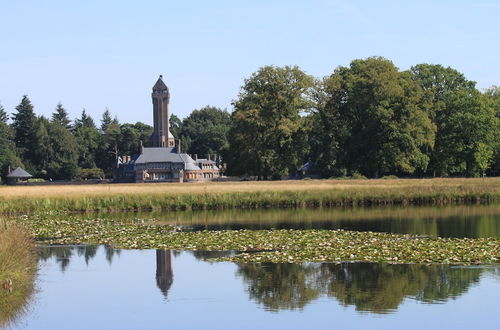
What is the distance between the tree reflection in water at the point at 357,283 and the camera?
1972 cm

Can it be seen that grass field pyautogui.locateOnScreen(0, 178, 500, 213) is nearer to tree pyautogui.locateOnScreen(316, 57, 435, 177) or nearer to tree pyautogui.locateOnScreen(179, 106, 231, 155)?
tree pyautogui.locateOnScreen(316, 57, 435, 177)

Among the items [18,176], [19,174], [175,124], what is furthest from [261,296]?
[175,124]

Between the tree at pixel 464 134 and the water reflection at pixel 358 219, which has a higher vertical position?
the tree at pixel 464 134

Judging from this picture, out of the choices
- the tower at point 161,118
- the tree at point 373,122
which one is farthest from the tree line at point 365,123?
the tower at point 161,118

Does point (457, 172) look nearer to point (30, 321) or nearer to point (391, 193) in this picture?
point (391, 193)

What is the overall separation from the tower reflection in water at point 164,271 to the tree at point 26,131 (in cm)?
11747

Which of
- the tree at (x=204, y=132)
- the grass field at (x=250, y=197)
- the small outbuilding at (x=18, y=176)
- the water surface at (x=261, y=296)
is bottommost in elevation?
the water surface at (x=261, y=296)

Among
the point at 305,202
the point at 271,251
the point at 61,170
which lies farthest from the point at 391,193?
the point at 61,170

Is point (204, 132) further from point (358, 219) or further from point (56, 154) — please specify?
point (358, 219)

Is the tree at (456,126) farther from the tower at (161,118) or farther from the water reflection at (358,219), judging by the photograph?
the tower at (161,118)

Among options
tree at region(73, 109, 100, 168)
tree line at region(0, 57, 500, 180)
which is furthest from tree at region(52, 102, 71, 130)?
tree line at region(0, 57, 500, 180)

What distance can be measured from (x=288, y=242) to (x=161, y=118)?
122 meters

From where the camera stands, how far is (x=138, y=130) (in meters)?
170

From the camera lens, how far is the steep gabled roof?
12893cm
